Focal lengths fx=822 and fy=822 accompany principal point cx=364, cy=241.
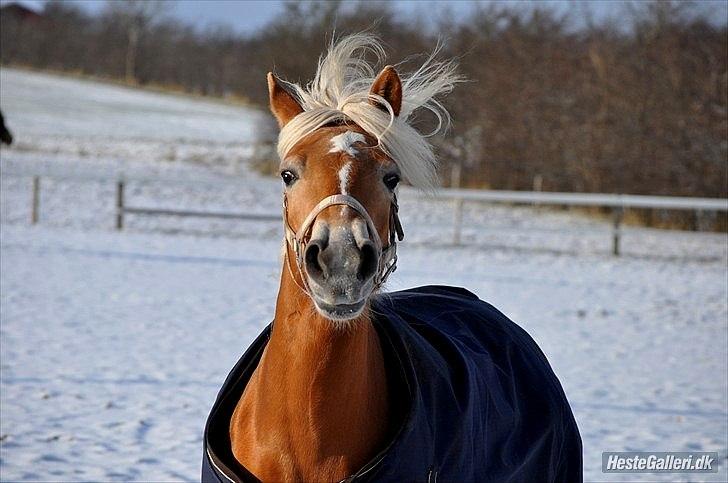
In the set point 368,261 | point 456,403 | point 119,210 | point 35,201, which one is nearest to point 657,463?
point 456,403

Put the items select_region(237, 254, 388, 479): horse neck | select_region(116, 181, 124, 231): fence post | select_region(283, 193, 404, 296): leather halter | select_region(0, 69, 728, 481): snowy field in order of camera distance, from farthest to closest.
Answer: select_region(116, 181, 124, 231): fence post < select_region(0, 69, 728, 481): snowy field < select_region(237, 254, 388, 479): horse neck < select_region(283, 193, 404, 296): leather halter

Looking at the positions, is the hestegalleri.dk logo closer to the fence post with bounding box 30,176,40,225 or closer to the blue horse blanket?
the blue horse blanket

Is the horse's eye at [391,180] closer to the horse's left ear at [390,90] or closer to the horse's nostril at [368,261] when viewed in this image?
the horse's left ear at [390,90]

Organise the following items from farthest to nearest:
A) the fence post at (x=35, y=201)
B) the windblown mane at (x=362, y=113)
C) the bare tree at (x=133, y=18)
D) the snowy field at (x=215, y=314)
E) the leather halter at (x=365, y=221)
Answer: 1. the bare tree at (x=133, y=18)
2. the fence post at (x=35, y=201)
3. the snowy field at (x=215, y=314)
4. the windblown mane at (x=362, y=113)
5. the leather halter at (x=365, y=221)

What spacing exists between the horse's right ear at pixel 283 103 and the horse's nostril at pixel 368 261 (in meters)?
0.75

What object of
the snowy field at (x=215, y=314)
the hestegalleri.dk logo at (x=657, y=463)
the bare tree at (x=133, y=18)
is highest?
the bare tree at (x=133, y=18)

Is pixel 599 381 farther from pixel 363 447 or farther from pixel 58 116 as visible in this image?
pixel 58 116

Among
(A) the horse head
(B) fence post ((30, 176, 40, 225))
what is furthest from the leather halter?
(B) fence post ((30, 176, 40, 225))

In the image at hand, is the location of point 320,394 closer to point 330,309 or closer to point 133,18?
point 330,309

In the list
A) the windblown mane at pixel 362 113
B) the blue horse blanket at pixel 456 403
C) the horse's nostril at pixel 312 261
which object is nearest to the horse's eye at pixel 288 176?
the windblown mane at pixel 362 113

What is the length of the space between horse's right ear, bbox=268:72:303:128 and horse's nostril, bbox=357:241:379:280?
2.45 ft

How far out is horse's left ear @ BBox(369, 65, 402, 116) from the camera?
2568 mm

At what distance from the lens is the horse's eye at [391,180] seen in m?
2.40

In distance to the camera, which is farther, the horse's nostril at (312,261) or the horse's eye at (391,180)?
the horse's eye at (391,180)
